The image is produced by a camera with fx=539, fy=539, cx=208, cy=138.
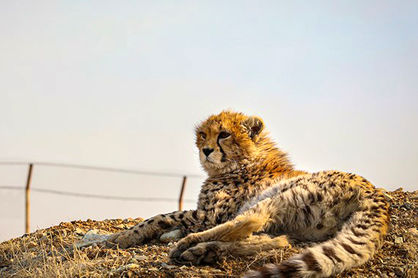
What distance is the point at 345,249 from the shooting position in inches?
150

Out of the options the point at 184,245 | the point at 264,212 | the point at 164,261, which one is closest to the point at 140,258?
the point at 164,261

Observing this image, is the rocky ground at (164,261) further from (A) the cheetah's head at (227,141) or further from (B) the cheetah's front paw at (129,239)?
(A) the cheetah's head at (227,141)

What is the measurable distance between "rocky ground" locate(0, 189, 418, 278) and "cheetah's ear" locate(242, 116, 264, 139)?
146 cm

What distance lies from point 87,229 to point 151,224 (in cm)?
191

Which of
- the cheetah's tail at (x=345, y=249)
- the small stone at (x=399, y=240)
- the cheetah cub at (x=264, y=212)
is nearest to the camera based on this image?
the cheetah's tail at (x=345, y=249)

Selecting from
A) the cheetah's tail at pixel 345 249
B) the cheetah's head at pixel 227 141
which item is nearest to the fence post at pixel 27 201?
the cheetah's head at pixel 227 141

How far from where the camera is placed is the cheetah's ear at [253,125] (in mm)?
5465

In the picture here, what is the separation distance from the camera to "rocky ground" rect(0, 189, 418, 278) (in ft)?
13.0

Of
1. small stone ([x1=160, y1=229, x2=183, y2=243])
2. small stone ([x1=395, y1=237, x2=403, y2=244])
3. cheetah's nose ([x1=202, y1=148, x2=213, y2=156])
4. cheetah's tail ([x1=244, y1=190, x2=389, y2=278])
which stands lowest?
small stone ([x1=160, y1=229, x2=183, y2=243])

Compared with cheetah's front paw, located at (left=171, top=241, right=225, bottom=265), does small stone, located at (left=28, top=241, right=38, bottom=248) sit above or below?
below

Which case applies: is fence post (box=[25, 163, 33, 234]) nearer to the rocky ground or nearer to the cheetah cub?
the rocky ground

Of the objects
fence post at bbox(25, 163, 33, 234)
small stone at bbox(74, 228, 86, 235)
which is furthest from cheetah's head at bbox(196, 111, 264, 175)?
fence post at bbox(25, 163, 33, 234)

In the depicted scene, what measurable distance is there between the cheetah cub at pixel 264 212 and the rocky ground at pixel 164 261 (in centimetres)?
14

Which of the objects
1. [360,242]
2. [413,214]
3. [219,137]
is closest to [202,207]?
[219,137]
